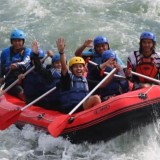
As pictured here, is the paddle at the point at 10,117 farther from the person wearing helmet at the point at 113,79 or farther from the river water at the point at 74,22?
the person wearing helmet at the point at 113,79

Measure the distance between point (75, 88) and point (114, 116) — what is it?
2.88ft

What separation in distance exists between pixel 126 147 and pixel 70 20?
817 centimetres

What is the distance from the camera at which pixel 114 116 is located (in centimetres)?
608

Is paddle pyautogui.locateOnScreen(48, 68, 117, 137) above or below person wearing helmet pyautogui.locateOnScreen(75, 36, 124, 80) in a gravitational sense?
below

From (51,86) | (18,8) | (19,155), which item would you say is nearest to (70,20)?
(18,8)

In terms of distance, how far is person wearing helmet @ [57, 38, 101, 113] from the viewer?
6477 millimetres

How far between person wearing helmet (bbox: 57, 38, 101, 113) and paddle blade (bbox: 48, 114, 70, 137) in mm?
468

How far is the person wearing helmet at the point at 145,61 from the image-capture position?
699 cm

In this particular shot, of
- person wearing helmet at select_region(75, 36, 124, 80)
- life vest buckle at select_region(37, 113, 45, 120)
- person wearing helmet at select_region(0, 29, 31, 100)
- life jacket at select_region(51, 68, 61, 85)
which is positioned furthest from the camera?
person wearing helmet at select_region(0, 29, 31, 100)

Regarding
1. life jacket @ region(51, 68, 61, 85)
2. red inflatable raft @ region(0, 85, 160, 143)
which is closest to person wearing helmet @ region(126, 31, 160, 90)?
red inflatable raft @ region(0, 85, 160, 143)

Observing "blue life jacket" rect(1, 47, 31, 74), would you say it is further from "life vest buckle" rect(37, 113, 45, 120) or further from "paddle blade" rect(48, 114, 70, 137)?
"paddle blade" rect(48, 114, 70, 137)

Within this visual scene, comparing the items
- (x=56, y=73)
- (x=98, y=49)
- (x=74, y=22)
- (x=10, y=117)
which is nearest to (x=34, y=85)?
(x=56, y=73)

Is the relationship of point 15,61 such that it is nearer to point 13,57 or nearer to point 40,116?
point 13,57

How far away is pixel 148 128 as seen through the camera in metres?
6.53
